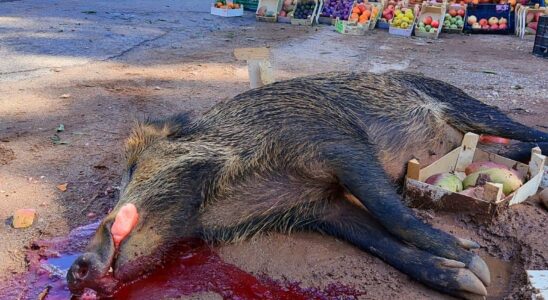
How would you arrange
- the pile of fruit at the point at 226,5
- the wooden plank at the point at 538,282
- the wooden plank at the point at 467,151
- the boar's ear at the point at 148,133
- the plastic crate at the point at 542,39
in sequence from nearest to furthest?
the wooden plank at the point at 538,282 < the boar's ear at the point at 148,133 < the wooden plank at the point at 467,151 < the plastic crate at the point at 542,39 < the pile of fruit at the point at 226,5

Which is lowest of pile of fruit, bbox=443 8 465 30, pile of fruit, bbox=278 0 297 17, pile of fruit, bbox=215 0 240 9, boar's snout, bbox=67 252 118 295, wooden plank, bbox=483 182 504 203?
boar's snout, bbox=67 252 118 295

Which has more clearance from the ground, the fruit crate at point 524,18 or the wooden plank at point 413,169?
the fruit crate at point 524,18

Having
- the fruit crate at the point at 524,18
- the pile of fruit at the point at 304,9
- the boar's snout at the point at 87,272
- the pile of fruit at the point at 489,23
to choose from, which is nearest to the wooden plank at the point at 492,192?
the boar's snout at the point at 87,272

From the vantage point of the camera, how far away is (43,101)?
5285mm

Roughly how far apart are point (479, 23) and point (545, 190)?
785cm

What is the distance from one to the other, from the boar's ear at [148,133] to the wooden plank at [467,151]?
179 cm

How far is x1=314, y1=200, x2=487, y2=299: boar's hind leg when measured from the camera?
2.44 metres

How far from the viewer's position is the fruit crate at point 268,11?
36.7 feet

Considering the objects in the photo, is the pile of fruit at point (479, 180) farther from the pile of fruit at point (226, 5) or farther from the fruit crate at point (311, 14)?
the pile of fruit at point (226, 5)

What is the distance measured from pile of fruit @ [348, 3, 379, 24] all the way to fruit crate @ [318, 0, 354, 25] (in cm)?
19

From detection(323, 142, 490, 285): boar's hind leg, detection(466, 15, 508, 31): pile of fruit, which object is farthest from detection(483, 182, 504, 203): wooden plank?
detection(466, 15, 508, 31): pile of fruit

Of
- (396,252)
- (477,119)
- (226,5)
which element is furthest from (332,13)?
(396,252)

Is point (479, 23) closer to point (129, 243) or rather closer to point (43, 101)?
point (43, 101)

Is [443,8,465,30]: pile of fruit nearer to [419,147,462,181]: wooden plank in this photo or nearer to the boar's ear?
[419,147,462,181]: wooden plank
